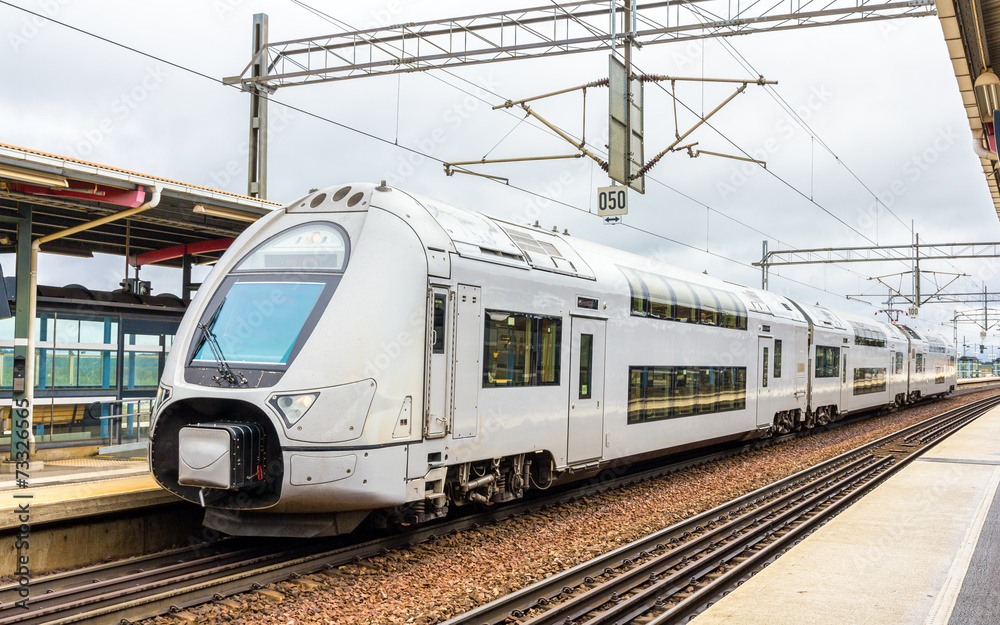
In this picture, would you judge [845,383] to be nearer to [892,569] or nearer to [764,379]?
[764,379]

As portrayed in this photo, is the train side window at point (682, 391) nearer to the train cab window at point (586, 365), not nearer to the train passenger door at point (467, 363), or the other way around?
the train cab window at point (586, 365)

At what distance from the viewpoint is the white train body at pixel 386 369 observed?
7.26 metres

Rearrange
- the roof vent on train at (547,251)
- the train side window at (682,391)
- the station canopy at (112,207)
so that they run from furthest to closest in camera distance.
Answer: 1. the train side window at (682,391)
2. the station canopy at (112,207)
3. the roof vent on train at (547,251)

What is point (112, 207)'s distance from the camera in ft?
38.9

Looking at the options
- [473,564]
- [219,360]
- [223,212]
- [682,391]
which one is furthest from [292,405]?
[682,391]

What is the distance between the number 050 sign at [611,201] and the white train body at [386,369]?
5.01 feet

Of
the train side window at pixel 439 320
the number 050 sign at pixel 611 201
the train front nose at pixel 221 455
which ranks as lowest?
the train front nose at pixel 221 455

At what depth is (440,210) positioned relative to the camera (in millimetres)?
8820

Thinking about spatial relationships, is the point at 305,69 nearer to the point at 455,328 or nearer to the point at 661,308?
the point at 661,308

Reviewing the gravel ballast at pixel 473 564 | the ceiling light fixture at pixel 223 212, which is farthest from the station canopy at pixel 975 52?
the ceiling light fixture at pixel 223 212

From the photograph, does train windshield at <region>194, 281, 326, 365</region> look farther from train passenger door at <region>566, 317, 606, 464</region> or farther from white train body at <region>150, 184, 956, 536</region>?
train passenger door at <region>566, 317, 606, 464</region>

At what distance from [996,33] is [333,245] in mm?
7361

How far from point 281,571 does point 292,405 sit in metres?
1.49

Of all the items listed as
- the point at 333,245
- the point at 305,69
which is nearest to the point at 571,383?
the point at 333,245
